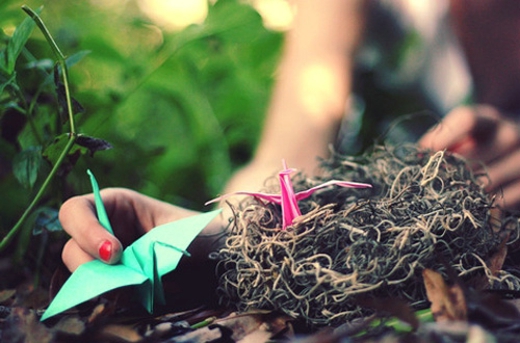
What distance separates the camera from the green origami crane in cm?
42

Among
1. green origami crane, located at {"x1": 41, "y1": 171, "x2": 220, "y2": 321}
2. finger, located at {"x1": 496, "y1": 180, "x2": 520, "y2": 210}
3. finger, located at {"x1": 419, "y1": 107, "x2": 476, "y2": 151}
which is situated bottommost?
green origami crane, located at {"x1": 41, "y1": 171, "x2": 220, "y2": 321}

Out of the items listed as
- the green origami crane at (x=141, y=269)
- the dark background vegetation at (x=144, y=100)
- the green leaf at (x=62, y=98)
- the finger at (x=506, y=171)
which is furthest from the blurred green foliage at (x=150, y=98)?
the finger at (x=506, y=171)

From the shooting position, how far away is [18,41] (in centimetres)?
50

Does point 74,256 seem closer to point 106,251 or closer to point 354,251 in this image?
point 106,251

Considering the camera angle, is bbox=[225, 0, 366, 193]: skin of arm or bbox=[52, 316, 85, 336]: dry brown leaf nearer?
bbox=[52, 316, 85, 336]: dry brown leaf

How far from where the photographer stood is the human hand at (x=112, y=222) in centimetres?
46

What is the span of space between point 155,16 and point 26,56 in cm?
83

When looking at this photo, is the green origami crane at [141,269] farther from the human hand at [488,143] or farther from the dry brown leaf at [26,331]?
the human hand at [488,143]

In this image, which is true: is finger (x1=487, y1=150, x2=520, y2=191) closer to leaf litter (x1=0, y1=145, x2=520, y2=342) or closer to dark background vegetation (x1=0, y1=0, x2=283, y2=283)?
leaf litter (x1=0, y1=145, x2=520, y2=342)

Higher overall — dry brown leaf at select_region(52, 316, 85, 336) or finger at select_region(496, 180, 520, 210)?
finger at select_region(496, 180, 520, 210)

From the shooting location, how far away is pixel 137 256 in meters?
0.47

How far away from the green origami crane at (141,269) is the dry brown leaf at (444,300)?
0.62ft

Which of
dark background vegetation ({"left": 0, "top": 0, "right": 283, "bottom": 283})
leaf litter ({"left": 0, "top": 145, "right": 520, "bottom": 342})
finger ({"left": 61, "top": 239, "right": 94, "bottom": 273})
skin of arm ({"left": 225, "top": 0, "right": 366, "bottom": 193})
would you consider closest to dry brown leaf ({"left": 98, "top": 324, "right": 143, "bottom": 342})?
leaf litter ({"left": 0, "top": 145, "right": 520, "bottom": 342})

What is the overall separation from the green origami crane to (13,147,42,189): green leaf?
3.3 inches
